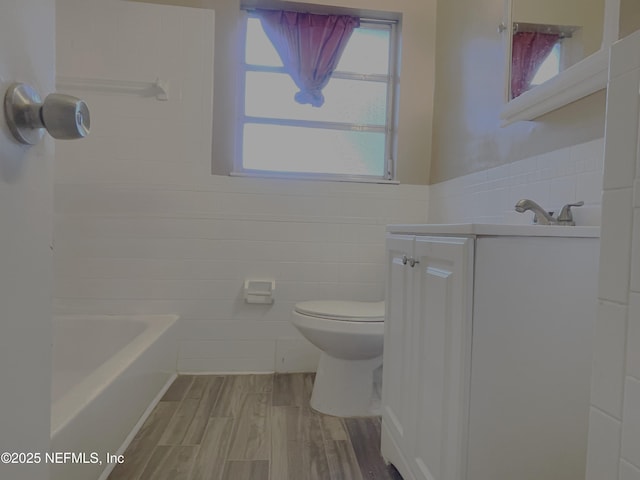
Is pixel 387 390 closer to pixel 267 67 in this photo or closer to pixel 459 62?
pixel 459 62

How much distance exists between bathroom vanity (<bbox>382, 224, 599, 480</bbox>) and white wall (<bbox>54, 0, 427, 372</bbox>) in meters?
1.36

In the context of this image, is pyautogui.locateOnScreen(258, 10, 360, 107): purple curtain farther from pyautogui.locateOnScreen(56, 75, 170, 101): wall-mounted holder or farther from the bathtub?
the bathtub

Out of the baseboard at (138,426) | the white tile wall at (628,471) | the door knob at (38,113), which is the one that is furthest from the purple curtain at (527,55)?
the baseboard at (138,426)

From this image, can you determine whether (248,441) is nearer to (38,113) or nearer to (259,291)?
(259,291)

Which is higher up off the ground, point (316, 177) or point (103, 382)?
point (316, 177)

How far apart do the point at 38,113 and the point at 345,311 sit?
1.40 meters

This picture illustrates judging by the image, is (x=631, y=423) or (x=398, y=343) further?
(x=398, y=343)

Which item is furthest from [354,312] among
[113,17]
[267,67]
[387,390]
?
[113,17]

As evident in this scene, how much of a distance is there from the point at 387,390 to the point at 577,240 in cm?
77

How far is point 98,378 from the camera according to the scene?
1.27 metres

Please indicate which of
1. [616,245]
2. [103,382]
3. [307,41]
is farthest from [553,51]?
[103,382]

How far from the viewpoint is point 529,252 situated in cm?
86

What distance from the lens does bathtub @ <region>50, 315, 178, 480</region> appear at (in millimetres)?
1048

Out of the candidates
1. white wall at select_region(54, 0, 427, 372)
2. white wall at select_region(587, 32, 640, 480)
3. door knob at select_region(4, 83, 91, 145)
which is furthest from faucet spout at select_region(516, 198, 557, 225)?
white wall at select_region(54, 0, 427, 372)
